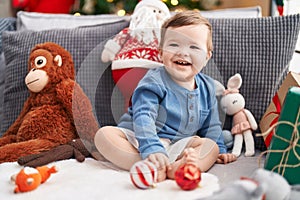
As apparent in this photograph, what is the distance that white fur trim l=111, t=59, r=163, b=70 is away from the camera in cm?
137

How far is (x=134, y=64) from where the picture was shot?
4.66 ft

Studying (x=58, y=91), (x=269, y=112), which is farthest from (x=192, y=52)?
(x=58, y=91)

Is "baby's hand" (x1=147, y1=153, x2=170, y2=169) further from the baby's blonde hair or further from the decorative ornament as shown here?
the baby's blonde hair

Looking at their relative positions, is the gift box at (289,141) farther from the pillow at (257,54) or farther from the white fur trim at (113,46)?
the white fur trim at (113,46)

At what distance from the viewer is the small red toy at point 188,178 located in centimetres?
107

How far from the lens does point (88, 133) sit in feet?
4.45

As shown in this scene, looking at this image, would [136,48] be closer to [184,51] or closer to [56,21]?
[184,51]

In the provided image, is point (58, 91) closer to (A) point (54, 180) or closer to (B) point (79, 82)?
(B) point (79, 82)

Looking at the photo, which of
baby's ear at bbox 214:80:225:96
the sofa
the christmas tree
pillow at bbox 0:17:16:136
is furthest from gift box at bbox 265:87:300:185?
the christmas tree

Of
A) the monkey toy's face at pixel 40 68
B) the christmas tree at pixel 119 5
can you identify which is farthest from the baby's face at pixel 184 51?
the christmas tree at pixel 119 5

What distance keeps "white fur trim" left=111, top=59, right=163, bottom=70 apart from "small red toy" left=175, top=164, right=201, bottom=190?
36cm

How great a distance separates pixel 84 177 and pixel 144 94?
0.89 feet

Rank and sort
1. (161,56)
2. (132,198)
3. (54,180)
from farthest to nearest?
(161,56)
(54,180)
(132,198)

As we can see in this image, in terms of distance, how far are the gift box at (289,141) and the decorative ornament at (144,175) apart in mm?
298
